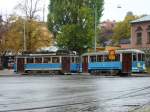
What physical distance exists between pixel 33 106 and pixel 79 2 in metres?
65.4

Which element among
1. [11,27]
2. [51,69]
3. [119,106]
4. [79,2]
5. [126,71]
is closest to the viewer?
[119,106]

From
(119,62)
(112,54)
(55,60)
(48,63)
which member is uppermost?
(112,54)

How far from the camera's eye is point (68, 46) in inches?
3349

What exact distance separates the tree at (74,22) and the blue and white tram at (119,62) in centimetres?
1466

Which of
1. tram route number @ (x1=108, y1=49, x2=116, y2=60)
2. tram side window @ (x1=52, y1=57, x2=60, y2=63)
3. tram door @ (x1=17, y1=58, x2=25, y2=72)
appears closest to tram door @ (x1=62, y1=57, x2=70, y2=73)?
tram side window @ (x1=52, y1=57, x2=60, y2=63)

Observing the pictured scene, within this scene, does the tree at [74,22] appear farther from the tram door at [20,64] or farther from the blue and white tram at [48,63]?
the blue and white tram at [48,63]

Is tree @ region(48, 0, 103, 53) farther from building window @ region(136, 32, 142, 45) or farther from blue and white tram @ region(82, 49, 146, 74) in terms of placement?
blue and white tram @ region(82, 49, 146, 74)

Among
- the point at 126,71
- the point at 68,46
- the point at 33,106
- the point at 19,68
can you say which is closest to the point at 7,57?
the point at 68,46

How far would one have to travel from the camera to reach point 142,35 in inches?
3179

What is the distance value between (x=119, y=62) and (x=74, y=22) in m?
22.4

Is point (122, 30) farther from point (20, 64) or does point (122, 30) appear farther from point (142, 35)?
point (20, 64)

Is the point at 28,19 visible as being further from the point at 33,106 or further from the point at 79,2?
the point at 33,106

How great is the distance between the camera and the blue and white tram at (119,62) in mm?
63719

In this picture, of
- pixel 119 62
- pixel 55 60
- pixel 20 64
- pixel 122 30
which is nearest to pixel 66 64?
pixel 55 60
